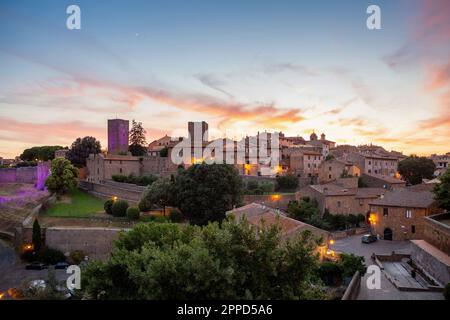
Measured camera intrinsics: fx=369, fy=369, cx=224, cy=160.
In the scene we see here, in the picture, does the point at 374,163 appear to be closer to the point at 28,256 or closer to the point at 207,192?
the point at 207,192

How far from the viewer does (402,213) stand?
31.3 meters

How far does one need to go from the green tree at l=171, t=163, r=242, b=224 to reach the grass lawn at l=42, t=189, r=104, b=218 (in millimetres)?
9836

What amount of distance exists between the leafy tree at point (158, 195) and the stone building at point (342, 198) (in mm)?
15317

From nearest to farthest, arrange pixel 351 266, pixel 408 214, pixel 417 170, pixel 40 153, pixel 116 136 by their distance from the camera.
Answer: pixel 351 266 → pixel 408 214 → pixel 417 170 → pixel 116 136 → pixel 40 153

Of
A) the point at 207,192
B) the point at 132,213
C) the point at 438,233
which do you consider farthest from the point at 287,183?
the point at 438,233

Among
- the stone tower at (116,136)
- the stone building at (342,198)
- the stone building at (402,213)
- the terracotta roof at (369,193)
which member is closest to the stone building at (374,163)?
the terracotta roof at (369,193)

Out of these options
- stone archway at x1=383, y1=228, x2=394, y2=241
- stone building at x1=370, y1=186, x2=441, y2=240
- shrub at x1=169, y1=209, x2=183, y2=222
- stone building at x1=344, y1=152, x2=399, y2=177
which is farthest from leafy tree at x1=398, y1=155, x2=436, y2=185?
shrub at x1=169, y1=209, x2=183, y2=222

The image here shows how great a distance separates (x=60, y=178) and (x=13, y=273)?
711 inches

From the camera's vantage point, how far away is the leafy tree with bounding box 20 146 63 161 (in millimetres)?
75250

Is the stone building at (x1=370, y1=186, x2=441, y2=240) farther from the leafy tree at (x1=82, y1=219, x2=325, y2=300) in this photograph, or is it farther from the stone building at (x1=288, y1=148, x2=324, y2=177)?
the stone building at (x1=288, y1=148, x2=324, y2=177)

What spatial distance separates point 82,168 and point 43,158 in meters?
22.8

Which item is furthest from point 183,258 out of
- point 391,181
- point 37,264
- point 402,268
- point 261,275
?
point 391,181

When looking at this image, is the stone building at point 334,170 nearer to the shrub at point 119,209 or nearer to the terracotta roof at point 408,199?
the terracotta roof at point 408,199
